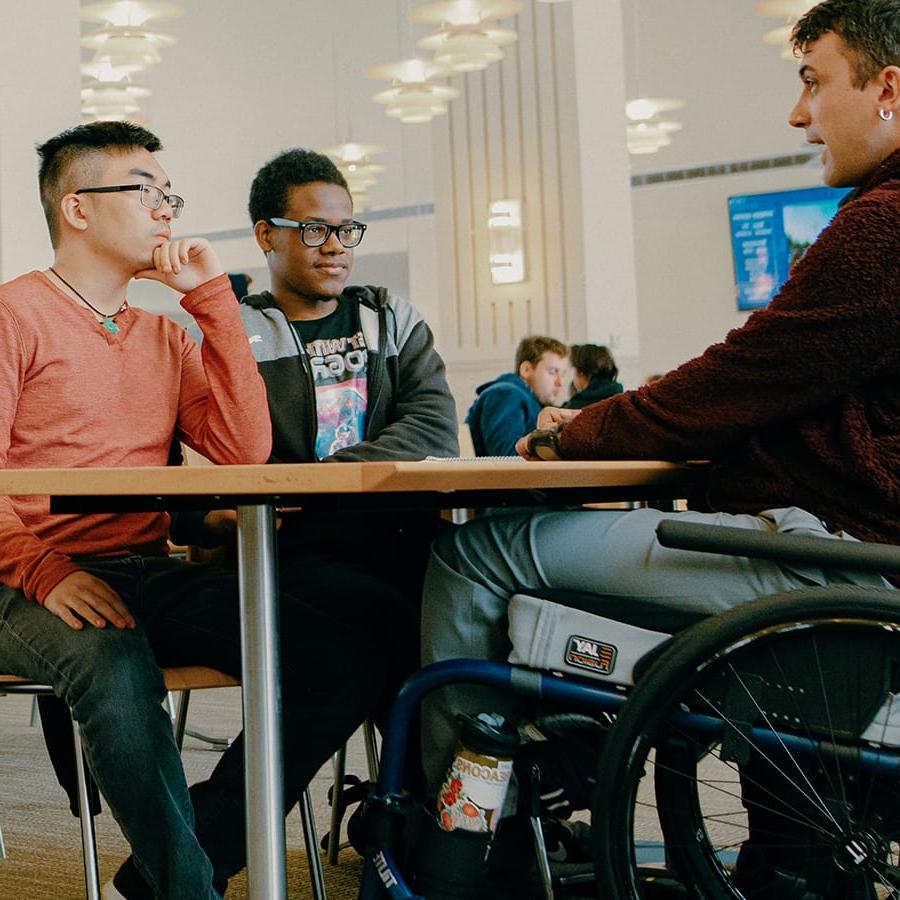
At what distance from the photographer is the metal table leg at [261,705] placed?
1.33m

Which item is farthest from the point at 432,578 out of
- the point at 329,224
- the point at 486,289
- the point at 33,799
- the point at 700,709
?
the point at 486,289

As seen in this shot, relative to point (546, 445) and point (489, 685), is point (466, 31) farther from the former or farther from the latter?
point (489, 685)

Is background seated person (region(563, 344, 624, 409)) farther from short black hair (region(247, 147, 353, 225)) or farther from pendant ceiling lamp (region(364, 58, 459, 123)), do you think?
short black hair (region(247, 147, 353, 225))

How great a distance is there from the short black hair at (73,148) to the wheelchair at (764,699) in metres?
1.05

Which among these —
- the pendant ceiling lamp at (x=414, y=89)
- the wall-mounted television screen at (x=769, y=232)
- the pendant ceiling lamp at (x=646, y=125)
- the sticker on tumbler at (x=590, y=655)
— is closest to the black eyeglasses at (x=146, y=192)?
the sticker on tumbler at (x=590, y=655)

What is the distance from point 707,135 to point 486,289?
15.1 ft

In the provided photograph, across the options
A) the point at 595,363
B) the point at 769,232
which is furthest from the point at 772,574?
the point at 769,232

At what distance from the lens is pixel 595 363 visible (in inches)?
235

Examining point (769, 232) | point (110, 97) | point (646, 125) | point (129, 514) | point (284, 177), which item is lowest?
point (129, 514)

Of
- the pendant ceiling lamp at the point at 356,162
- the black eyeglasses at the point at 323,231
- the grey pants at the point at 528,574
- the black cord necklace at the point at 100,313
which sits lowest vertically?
the grey pants at the point at 528,574

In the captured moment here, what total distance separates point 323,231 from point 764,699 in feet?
4.11

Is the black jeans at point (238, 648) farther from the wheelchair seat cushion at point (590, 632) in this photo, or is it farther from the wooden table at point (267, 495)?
the wheelchair seat cushion at point (590, 632)

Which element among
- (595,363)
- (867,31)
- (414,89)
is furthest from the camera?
(414,89)

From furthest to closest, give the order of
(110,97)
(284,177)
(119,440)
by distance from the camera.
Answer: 1. (110,97)
2. (284,177)
3. (119,440)
